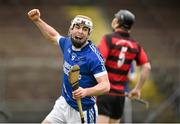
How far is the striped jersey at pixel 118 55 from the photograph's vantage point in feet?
32.0

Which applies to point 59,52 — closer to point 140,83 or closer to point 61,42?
point 140,83

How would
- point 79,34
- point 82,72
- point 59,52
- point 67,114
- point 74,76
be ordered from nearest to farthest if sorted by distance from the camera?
point 74,76, point 79,34, point 82,72, point 67,114, point 59,52

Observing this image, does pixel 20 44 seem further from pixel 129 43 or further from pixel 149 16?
pixel 129 43

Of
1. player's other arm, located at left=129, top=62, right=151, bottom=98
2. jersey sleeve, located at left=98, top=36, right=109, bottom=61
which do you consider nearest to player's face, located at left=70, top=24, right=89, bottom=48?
jersey sleeve, located at left=98, top=36, right=109, bottom=61

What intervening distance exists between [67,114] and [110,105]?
2.01m

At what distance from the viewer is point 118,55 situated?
9.88m

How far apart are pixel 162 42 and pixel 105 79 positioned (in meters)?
14.1

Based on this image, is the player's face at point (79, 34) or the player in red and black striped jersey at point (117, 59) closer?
the player's face at point (79, 34)

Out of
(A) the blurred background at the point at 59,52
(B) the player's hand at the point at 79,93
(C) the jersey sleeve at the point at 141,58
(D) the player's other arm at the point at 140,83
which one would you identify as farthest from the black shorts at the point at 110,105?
(A) the blurred background at the point at 59,52

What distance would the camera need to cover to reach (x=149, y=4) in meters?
23.0

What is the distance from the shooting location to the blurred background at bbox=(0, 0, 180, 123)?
1703cm

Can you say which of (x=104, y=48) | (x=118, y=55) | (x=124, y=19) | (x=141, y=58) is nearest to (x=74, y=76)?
(x=104, y=48)

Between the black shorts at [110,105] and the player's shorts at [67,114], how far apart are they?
181cm

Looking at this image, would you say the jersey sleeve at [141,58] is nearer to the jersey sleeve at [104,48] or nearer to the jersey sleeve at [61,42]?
the jersey sleeve at [104,48]
